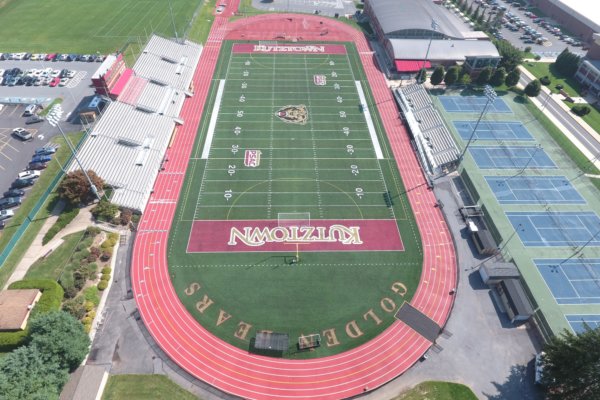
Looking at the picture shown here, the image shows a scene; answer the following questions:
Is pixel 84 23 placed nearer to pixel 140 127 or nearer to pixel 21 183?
pixel 140 127

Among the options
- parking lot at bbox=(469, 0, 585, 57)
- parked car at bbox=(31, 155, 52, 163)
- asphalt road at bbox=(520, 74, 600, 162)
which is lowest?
parked car at bbox=(31, 155, 52, 163)

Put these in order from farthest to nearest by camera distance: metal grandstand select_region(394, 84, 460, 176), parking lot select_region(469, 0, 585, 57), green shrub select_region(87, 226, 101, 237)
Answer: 1. parking lot select_region(469, 0, 585, 57)
2. metal grandstand select_region(394, 84, 460, 176)
3. green shrub select_region(87, 226, 101, 237)

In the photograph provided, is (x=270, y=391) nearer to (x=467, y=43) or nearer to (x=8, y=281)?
(x=8, y=281)

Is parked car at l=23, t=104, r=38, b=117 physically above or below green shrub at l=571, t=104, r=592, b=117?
below

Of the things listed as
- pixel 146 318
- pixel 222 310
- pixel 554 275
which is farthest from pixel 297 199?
pixel 554 275

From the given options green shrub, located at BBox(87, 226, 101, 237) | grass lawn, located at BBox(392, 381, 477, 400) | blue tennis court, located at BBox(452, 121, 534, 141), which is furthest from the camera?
blue tennis court, located at BBox(452, 121, 534, 141)

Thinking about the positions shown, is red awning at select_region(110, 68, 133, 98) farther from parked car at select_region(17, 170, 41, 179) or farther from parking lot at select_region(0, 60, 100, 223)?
parked car at select_region(17, 170, 41, 179)

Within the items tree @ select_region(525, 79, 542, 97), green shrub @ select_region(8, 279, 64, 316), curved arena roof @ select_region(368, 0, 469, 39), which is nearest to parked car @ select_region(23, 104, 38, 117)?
green shrub @ select_region(8, 279, 64, 316)

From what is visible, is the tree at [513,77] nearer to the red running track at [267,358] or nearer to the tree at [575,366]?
the red running track at [267,358]
